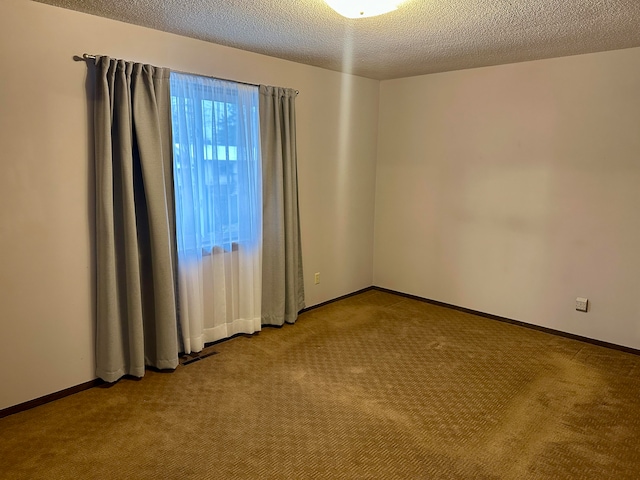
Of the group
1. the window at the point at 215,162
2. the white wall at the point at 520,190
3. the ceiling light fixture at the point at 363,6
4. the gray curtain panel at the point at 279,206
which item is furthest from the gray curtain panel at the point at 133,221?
the white wall at the point at 520,190

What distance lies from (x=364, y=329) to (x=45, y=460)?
2.54m

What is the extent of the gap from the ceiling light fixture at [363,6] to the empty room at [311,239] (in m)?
0.02

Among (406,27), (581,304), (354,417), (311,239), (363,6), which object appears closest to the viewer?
(363,6)

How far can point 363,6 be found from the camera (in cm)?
234

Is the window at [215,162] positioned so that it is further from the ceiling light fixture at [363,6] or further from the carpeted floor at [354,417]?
the ceiling light fixture at [363,6]

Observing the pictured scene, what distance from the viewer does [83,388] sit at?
2.96 m

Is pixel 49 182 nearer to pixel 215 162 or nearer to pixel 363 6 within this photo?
pixel 215 162

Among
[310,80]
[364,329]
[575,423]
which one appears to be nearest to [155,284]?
[364,329]

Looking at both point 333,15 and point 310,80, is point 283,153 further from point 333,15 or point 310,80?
point 333,15

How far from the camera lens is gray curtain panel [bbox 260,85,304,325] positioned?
3809 millimetres

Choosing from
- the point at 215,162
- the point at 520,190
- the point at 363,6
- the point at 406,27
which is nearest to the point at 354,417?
the point at 215,162

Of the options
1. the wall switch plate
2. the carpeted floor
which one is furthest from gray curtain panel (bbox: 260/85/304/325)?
the wall switch plate

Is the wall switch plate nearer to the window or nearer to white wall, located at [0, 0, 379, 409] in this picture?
the window

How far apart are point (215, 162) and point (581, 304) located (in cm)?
320
